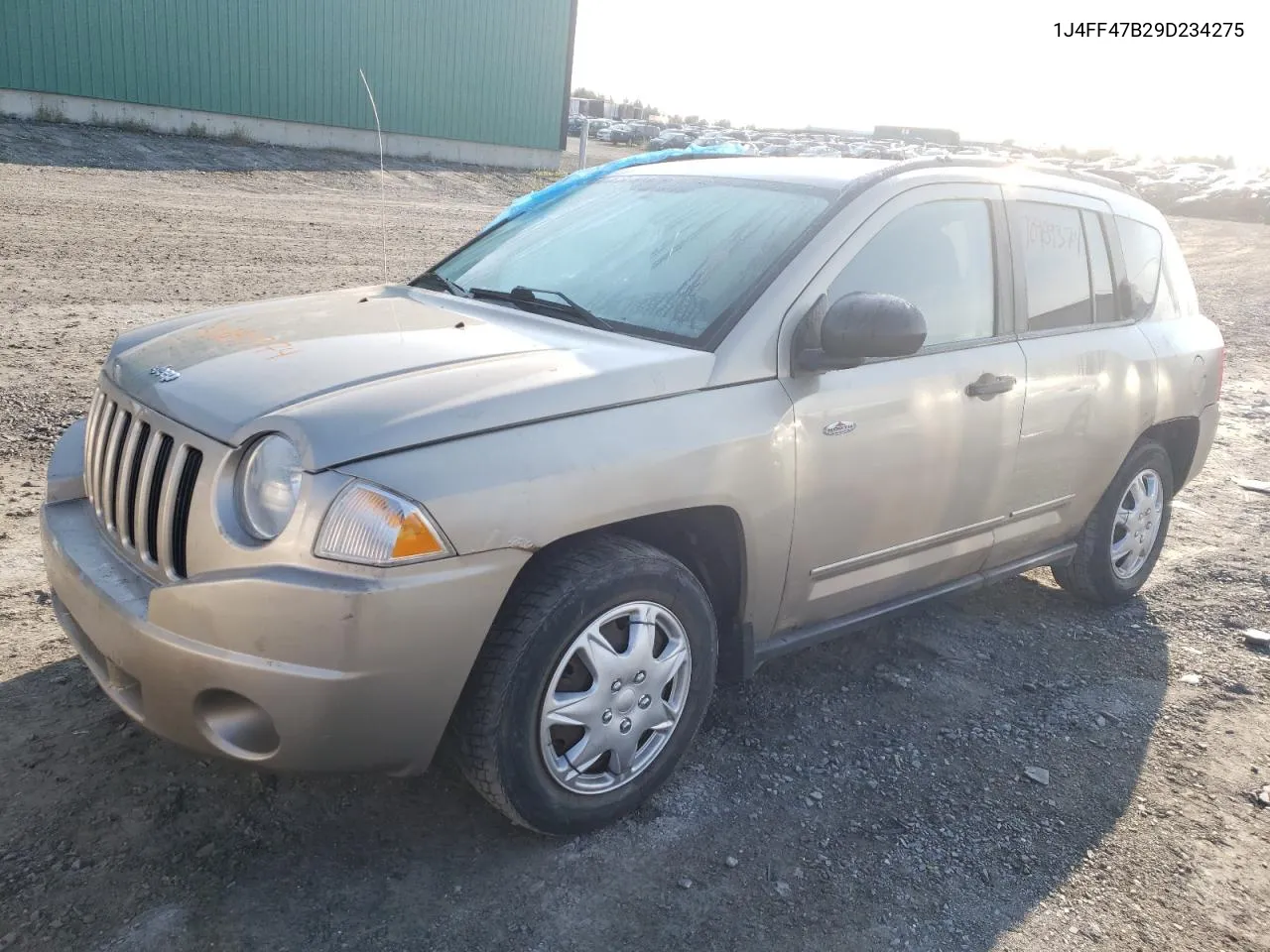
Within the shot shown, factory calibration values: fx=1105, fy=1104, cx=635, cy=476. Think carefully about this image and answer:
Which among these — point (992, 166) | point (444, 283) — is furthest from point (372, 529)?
point (992, 166)

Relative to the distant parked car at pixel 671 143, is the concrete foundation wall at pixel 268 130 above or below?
below

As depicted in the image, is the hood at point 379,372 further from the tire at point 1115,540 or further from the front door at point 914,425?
the tire at point 1115,540

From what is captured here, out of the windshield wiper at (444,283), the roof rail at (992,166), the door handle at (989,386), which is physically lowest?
the door handle at (989,386)

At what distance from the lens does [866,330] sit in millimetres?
3100

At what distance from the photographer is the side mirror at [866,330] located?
3100mm

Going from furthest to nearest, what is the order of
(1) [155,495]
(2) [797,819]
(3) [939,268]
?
(3) [939,268] → (2) [797,819] → (1) [155,495]

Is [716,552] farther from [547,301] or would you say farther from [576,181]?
[576,181]

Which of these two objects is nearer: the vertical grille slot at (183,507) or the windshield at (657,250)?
the vertical grille slot at (183,507)

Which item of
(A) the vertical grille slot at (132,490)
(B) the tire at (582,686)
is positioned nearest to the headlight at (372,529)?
(B) the tire at (582,686)

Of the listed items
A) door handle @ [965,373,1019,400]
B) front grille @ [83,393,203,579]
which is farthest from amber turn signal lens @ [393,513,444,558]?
door handle @ [965,373,1019,400]

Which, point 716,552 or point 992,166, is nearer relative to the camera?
point 716,552

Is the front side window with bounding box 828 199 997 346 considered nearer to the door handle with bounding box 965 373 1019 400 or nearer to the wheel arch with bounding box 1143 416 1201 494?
the door handle with bounding box 965 373 1019 400

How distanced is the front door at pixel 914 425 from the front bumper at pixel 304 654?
43.6 inches

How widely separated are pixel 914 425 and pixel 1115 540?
188 centimetres
